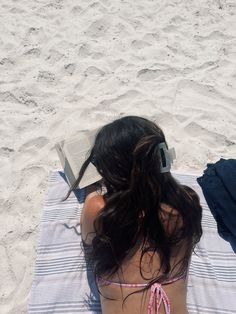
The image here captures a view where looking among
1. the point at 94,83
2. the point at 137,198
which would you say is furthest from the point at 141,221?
the point at 94,83

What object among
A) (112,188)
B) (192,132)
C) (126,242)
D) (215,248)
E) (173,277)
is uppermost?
(112,188)

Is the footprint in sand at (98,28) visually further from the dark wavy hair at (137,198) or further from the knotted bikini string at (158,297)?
the knotted bikini string at (158,297)

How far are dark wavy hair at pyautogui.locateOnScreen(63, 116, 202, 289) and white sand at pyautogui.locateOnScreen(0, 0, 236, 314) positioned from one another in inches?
28.3

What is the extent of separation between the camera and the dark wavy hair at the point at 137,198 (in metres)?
1.53

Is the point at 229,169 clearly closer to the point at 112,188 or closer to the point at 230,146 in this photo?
the point at 230,146

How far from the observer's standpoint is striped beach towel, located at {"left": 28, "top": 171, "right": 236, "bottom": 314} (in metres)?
1.96

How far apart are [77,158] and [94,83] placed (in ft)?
3.19

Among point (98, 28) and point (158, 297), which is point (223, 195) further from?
point (98, 28)

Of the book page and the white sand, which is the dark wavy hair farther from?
the white sand

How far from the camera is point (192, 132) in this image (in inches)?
112

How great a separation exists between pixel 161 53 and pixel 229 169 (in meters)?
1.40

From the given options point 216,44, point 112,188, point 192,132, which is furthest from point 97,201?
point 216,44

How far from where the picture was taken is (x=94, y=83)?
3.09 m

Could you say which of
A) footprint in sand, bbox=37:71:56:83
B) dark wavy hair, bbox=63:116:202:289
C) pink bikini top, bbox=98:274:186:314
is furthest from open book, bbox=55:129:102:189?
footprint in sand, bbox=37:71:56:83
